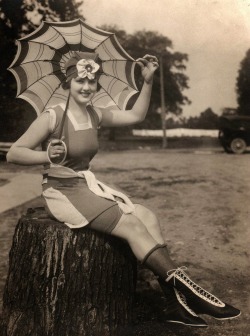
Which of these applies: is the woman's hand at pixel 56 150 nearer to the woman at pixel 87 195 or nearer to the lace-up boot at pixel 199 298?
the woman at pixel 87 195

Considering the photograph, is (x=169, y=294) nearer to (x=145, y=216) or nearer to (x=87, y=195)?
(x=145, y=216)

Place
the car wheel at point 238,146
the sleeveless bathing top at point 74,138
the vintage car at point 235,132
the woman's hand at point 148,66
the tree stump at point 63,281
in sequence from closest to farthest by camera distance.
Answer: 1. the tree stump at point 63,281
2. the sleeveless bathing top at point 74,138
3. the woman's hand at point 148,66
4. the vintage car at point 235,132
5. the car wheel at point 238,146

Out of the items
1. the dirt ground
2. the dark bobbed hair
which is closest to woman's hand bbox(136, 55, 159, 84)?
the dark bobbed hair

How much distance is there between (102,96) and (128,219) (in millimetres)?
1035

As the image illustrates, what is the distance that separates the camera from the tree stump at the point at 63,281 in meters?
2.34

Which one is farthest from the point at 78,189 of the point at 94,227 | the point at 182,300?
the point at 182,300

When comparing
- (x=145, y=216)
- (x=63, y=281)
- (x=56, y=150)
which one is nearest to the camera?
(x=56, y=150)

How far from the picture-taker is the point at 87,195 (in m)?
2.38

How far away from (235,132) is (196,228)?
344 inches

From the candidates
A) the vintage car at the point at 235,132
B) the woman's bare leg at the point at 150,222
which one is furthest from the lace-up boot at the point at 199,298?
the vintage car at the point at 235,132

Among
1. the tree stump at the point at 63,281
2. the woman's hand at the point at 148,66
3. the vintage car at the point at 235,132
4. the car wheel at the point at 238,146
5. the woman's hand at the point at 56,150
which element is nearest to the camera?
the woman's hand at the point at 56,150

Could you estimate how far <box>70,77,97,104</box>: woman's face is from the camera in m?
2.54

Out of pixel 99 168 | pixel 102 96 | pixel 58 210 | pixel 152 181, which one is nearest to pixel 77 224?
pixel 58 210

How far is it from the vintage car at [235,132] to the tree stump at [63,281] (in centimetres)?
1105
